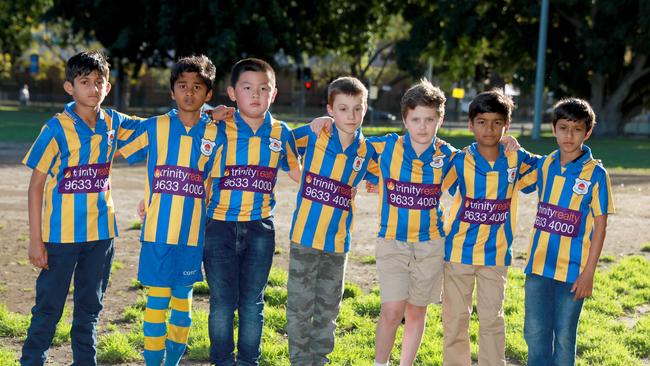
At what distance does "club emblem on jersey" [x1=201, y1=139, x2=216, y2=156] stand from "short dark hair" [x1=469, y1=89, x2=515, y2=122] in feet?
5.12

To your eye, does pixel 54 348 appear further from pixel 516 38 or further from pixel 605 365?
pixel 516 38

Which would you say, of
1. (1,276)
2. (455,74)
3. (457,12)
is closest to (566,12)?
(457,12)

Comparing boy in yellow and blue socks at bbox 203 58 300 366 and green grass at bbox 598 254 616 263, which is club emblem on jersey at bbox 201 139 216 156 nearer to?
boy in yellow and blue socks at bbox 203 58 300 366

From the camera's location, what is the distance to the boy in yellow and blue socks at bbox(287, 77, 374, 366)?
4.64 m

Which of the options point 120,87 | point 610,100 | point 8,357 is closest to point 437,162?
point 8,357

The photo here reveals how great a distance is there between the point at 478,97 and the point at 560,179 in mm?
682

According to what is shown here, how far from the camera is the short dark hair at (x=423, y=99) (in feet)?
15.0

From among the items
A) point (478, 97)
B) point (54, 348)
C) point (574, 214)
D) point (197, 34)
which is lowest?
point (54, 348)

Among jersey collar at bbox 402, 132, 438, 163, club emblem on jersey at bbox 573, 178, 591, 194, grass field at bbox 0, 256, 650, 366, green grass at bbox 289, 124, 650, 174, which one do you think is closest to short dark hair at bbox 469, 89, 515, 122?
jersey collar at bbox 402, 132, 438, 163

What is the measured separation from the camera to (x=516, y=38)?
36125 mm

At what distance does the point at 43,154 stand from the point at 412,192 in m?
2.15

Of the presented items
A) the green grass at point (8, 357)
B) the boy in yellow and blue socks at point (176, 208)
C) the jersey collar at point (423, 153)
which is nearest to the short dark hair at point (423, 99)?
the jersey collar at point (423, 153)

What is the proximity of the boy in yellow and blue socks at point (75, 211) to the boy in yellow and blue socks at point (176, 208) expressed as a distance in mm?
246

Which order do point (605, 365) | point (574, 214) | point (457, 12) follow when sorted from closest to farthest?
point (574, 214) < point (605, 365) < point (457, 12)
